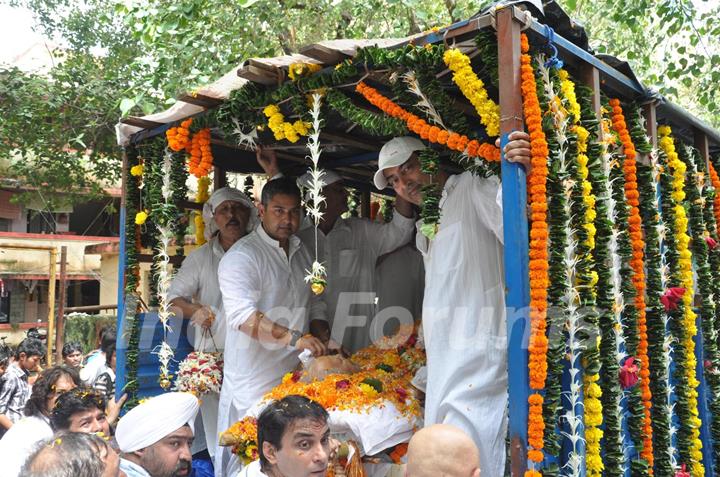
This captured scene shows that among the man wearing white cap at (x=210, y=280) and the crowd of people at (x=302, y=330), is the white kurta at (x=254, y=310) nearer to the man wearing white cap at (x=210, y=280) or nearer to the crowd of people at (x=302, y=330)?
the crowd of people at (x=302, y=330)

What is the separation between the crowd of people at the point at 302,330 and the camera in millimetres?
2975

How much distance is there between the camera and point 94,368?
26.6ft

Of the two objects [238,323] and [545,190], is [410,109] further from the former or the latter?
[238,323]

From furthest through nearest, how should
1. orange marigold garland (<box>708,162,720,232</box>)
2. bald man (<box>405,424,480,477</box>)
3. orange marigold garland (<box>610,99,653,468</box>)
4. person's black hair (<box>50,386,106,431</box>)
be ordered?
orange marigold garland (<box>708,162,720,232</box>) → person's black hair (<box>50,386,106,431</box>) → orange marigold garland (<box>610,99,653,468</box>) → bald man (<box>405,424,480,477</box>)

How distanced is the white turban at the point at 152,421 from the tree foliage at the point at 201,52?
394 cm

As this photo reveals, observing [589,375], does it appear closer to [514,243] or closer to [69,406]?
[514,243]

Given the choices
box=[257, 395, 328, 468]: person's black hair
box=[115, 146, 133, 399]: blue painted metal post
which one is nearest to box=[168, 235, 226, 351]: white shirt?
box=[115, 146, 133, 399]: blue painted metal post

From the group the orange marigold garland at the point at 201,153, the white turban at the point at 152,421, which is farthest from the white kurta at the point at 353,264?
the white turban at the point at 152,421

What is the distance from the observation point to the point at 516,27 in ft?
9.55

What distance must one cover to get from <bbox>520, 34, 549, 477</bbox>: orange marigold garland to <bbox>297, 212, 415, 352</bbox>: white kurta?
2.41m

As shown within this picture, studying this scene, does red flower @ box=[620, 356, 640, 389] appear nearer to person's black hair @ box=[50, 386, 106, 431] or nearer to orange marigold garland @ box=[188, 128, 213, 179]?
person's black hair @ box=[50, 386, 106, 431]

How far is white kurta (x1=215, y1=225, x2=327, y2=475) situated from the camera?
447cm

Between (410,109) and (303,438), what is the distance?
5.90ft

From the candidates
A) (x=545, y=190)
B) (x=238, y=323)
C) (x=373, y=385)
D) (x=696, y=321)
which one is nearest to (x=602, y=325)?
(x=545, y=190)
